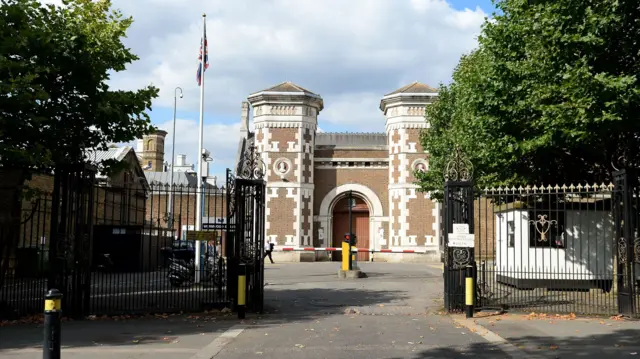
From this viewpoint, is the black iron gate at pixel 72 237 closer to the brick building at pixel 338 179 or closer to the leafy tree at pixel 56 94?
the leafy tree at pixel 56 94

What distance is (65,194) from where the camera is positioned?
11.6 metres

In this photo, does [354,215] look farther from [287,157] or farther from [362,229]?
[287,157]

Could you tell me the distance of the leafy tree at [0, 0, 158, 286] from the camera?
34.5 feet

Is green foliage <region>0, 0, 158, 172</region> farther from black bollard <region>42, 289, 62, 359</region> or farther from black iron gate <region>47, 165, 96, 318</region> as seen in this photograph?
black bollard <region>42, 289, 62, 359</region>

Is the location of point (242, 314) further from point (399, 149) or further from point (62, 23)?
point (399, 149)

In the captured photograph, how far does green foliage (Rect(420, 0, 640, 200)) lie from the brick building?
16736mm

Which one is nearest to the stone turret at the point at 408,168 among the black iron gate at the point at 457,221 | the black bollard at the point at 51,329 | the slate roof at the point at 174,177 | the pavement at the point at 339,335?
the pavement at the point at 339,335

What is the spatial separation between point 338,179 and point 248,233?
22.9m

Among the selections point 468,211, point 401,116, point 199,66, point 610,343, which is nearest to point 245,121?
point 401,116

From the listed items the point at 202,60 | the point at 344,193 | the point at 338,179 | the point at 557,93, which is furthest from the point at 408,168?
the point at 557,93

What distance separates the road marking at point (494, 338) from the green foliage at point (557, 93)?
465 cm

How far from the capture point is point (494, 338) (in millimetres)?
9336

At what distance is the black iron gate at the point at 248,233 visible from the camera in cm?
1223

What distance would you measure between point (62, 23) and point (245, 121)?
34.2 metres
